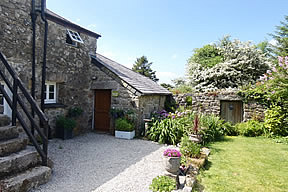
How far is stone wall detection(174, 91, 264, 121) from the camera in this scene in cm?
964

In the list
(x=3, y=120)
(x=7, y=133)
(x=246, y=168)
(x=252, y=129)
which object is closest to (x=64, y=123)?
(x=3, y=120)

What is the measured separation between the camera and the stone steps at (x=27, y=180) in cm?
281

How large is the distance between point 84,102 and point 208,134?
567 cm

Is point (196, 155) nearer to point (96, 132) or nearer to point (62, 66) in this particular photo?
point (96, 132)

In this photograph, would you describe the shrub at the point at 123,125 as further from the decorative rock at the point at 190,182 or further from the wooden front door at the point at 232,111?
the wooden front door at the point at 232,111

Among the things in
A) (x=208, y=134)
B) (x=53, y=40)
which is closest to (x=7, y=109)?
(x=53, y=40)

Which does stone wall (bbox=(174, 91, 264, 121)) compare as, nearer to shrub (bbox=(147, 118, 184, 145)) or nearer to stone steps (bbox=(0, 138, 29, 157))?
shrub (bbox=(147, 118, 184, 145))

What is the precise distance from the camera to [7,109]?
576 cm

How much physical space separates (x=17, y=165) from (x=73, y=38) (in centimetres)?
564

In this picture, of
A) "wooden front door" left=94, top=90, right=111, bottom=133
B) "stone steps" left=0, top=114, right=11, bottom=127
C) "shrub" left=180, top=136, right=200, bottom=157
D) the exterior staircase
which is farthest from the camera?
"wooden front door" left=94, top=90, right=111, bottom=133

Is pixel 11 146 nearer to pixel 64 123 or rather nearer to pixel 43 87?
pixel 43 87

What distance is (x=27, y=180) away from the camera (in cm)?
310

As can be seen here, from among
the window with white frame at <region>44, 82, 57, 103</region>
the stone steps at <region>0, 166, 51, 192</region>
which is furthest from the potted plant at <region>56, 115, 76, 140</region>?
the stone steps at <region>0, 166, 51, 192</region>

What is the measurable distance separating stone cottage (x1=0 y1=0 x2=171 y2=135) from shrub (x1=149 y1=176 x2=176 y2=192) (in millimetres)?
3652
